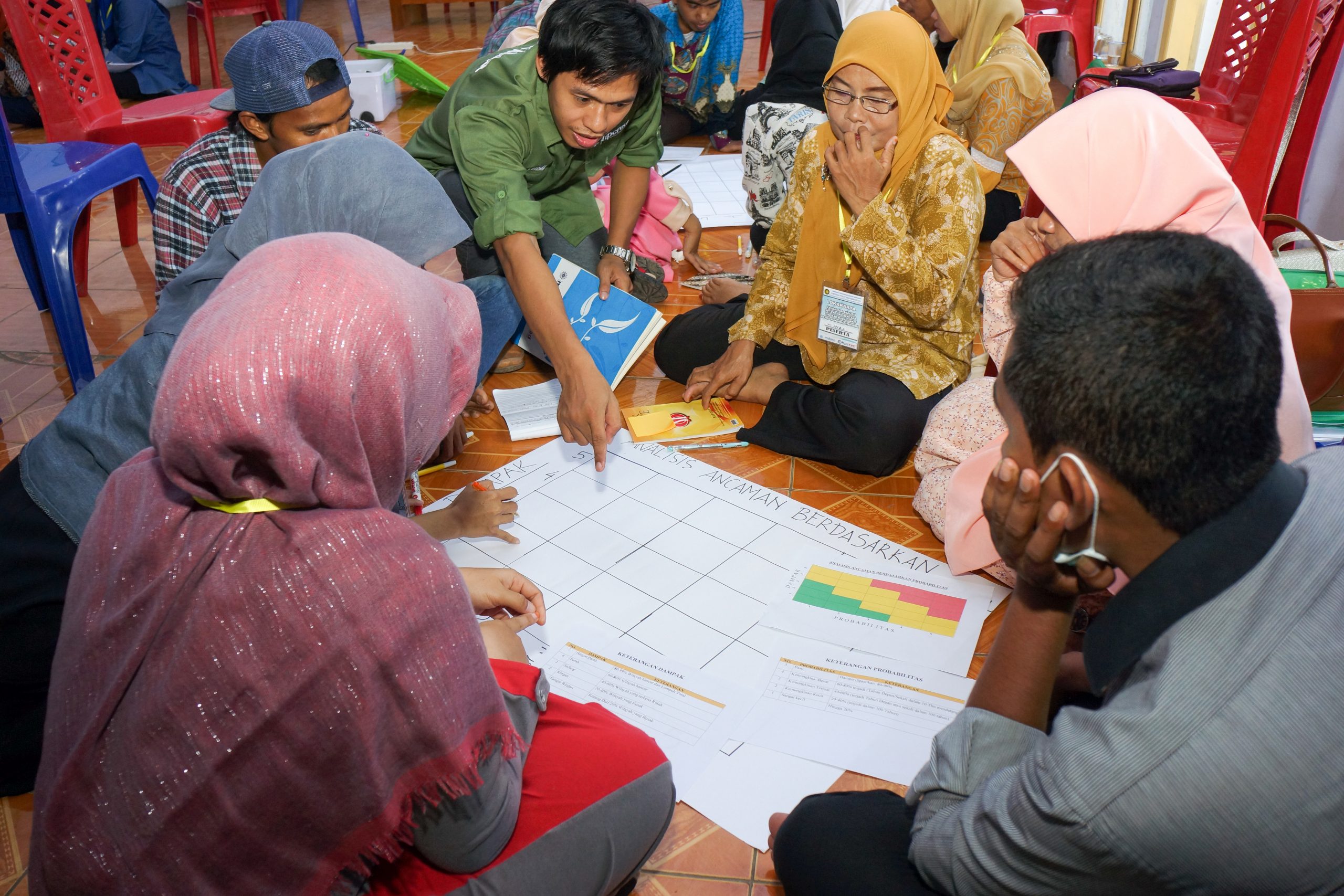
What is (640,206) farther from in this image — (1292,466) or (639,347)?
(1292,466)

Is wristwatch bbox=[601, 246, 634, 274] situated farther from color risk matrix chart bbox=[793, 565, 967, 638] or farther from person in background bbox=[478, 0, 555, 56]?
color risk matrix chart bbox=[793, 565, 967, 638]

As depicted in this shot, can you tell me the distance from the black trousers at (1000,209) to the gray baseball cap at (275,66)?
2.22m

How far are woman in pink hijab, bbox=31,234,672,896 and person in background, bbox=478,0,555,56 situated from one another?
216 cm

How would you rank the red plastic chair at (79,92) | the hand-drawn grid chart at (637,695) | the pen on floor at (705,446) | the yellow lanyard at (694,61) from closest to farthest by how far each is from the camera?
the hand-drawn grid chart at (637,695) → the pen on floor at (705,446) → the red plastic chair at (79,92) → the yellow lanyard at (694,61)

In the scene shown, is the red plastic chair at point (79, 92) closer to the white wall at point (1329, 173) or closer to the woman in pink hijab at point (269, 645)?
the woman in pink hijab at point (269, 645)

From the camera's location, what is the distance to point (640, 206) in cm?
271

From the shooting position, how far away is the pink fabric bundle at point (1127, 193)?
5.07 ft

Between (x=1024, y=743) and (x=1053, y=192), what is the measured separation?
43.5 inches

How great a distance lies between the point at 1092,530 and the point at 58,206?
8.86 ft

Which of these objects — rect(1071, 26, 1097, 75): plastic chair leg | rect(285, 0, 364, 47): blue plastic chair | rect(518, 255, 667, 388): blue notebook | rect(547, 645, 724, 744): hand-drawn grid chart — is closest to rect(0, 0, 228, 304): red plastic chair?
rect(518, 255, 667, 388): blue notebook

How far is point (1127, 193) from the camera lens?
163 centimetres

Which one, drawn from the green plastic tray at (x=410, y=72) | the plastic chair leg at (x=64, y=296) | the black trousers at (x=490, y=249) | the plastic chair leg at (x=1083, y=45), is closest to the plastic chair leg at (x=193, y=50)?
the green plastic tray at (x=410, y=72)

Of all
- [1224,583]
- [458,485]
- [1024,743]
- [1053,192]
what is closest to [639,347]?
[458,485]

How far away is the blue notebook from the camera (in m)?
2.25
